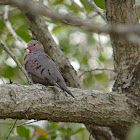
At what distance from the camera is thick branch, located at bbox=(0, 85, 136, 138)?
2229 mm

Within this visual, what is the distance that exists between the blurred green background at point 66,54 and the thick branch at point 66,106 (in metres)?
0.84

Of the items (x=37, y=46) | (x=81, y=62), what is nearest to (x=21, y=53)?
(x=37, y=46)

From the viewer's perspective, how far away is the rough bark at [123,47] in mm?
2951

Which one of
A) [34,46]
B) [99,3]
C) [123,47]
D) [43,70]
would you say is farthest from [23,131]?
[99,3]

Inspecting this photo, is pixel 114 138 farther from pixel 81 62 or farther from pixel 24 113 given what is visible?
pixel 81 62

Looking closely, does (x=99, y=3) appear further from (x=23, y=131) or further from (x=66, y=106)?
(x=23, y=131)

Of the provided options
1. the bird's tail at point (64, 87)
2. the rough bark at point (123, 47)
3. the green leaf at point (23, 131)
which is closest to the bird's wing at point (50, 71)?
the bird's tail at point (64, 87)

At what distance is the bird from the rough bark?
0.77 meters

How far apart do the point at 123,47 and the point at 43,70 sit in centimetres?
102

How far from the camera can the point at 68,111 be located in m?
2.47

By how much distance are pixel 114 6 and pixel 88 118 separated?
133 centimetres

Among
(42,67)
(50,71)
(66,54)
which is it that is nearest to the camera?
(50,71)

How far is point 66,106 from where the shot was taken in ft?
8.13

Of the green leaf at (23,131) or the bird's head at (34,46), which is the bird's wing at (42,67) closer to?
the bird's head at (34,46)
